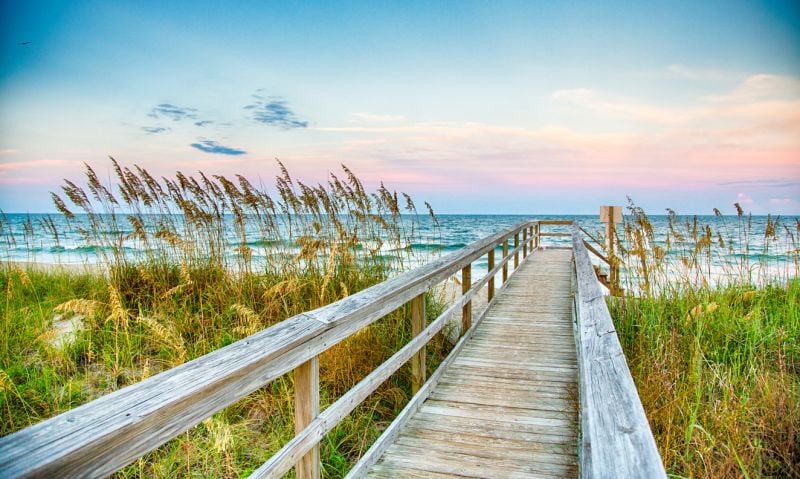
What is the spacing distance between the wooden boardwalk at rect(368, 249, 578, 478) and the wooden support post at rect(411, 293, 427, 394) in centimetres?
18

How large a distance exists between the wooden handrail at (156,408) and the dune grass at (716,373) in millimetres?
2328

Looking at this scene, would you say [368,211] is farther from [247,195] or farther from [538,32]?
[538,32]

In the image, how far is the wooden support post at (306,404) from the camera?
1793 mm

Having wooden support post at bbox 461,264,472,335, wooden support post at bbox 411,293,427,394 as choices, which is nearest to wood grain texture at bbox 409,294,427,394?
wooden support post at bbox 411,293,427,394

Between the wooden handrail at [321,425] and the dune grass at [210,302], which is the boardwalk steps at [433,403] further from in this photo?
the dune grass at [210,302]

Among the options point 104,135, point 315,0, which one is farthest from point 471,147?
point 104,135

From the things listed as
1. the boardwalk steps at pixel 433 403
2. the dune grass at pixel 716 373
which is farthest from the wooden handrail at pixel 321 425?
the dune grass at pixel 716 373

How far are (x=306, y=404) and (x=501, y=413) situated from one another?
1.96 meters

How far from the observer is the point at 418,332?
3395 mm

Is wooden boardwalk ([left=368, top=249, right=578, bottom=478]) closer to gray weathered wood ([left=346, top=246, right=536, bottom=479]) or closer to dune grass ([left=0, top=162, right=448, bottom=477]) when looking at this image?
gray weathered wood ([left=346, top=246, right=536, bottom=479])

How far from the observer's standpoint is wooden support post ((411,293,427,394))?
3.38m

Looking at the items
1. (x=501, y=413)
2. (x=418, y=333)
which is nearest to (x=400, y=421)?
(x=418, y=333)

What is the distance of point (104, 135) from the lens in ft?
34.9

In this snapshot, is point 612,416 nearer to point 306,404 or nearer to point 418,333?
point 306,404
